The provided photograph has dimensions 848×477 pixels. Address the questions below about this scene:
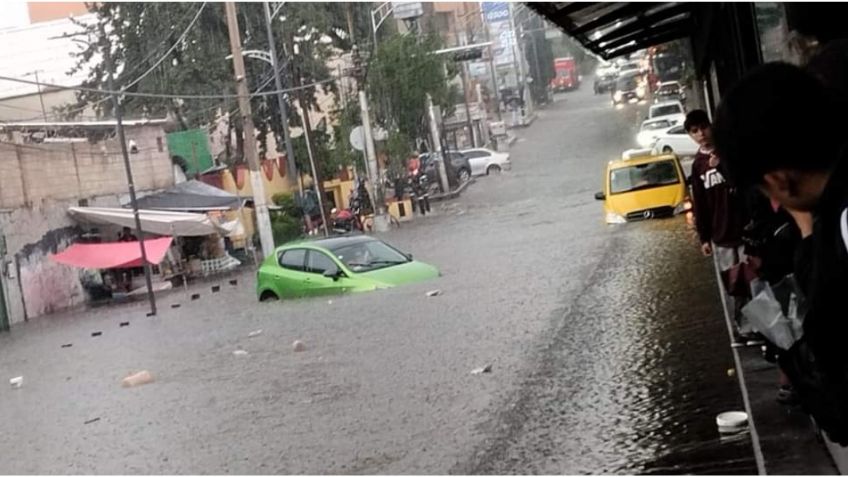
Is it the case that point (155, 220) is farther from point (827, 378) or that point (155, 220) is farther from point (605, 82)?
point (605, 82)

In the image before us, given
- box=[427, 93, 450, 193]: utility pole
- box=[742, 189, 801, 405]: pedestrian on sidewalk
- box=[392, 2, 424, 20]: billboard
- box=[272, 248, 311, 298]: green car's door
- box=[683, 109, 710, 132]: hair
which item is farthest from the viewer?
box=[427, 93, 450, 193]: utility pole

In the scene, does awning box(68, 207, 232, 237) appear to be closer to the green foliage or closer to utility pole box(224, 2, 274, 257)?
utility pole box(224, 2, 274, 257)

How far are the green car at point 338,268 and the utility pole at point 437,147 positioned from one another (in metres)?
23.0

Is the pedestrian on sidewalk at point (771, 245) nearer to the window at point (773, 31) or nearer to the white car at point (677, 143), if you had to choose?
the window at point (773, 31)

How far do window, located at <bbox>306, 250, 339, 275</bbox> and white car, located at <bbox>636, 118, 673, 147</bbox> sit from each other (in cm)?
1946

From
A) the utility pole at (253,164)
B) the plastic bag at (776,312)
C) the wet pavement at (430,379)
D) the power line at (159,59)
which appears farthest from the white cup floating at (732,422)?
the power line at (159,59)

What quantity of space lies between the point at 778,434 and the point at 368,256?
1622cm

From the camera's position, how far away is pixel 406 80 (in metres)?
45.8

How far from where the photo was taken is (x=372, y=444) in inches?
327

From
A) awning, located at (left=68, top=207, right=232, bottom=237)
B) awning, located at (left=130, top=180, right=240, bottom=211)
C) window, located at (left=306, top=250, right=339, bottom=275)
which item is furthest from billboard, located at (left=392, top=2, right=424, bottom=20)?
window, located at (left=306, top=250, right=339, bottom=275)

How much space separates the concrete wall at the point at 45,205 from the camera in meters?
30.0

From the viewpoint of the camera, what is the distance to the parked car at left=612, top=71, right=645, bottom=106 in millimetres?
59000

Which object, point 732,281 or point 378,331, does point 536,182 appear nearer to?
point 378,331

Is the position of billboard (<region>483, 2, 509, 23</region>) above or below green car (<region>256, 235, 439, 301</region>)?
above
